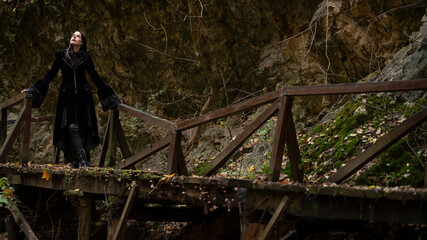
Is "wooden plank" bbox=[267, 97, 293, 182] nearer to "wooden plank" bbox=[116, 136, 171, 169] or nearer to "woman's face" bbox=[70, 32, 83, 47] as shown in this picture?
"wooden plank" bbox=[116, 136, 171, 169]

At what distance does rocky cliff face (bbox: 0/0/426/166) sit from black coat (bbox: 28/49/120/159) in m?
3.07

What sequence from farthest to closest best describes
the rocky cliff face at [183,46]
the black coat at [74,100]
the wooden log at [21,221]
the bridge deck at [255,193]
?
the rocky cliff face at [183,46], the wooden log at [21,221], the black coat at [74,100], the bridge deck at [255,193]

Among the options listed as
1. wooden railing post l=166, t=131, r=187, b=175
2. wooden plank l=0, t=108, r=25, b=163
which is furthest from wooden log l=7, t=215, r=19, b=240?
wooden railing post l=166, t=131, r=187, b=175

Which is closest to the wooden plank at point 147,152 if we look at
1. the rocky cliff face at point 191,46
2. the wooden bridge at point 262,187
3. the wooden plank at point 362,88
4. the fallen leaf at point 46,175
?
the wooden bridge at point 262,187

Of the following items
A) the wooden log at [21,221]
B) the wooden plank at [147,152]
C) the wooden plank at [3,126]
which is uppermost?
the wooden plank at [3,126]

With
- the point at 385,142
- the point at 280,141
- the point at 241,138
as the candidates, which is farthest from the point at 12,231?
the point at 385,142

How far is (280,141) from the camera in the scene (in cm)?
380

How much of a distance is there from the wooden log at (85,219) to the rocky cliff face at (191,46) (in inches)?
160

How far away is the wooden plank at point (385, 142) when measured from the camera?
3.40m

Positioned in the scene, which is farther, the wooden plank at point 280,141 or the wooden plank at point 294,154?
the wooden plank at point 294,154

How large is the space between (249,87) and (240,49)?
918mm

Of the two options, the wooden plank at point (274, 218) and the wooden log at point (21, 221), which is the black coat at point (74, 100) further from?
the wooden plank at point (274, 218)

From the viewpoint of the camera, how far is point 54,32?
1098 centimetres

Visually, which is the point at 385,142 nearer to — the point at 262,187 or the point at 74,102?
the point at 262,187
